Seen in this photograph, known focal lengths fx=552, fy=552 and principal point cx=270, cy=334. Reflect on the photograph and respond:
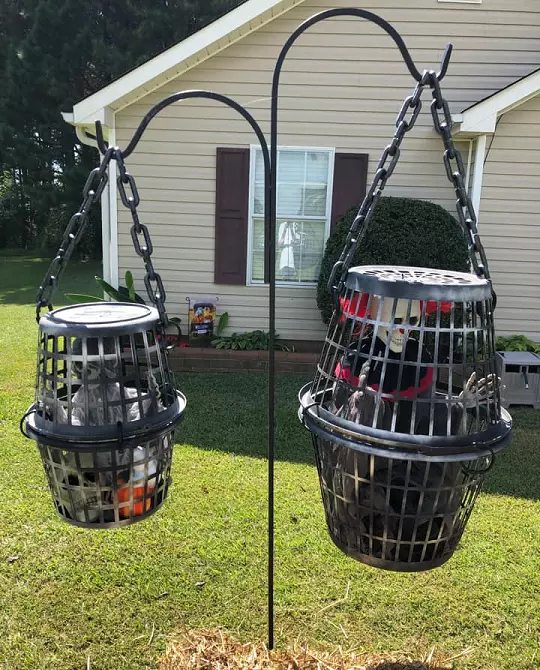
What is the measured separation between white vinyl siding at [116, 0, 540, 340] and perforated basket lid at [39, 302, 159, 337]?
497 centimetres

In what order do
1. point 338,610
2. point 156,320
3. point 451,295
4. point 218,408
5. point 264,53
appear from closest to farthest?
point 451,295
point 156,320
point 338,610
point 218,408
point 264,53

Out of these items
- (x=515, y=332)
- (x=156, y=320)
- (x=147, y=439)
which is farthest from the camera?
(x=515, y=332)

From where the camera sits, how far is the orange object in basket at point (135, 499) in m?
1.73

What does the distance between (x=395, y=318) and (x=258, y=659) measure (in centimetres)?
157

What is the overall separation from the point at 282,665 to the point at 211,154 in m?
5.51

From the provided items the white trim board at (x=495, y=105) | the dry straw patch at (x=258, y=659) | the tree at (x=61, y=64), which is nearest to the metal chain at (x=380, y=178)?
the dry straw patch at (x=258, y=659)

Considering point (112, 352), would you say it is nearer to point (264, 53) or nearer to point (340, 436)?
point (340, 436)

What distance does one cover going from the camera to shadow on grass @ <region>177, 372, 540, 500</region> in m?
4.04

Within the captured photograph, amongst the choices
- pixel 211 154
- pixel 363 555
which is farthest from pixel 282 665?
pixel 211 154

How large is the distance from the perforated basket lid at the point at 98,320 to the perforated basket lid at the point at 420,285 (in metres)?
0.64

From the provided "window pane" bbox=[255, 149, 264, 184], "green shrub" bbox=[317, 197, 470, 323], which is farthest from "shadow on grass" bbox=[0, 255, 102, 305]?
"green shrub" bbox=[317, 197, 470, 323]

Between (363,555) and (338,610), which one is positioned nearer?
(363,555)

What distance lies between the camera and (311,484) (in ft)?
12.3

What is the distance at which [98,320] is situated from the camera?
1.64 metres
